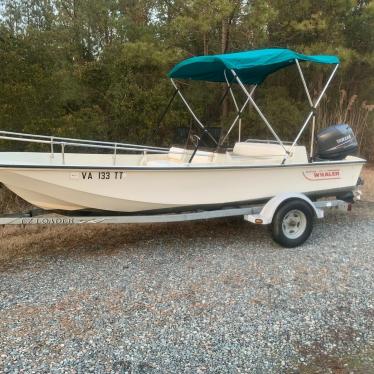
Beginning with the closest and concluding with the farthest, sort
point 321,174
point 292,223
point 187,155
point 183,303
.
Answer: point 183,303 → point 292,223 → point 321,174 → point 187,155

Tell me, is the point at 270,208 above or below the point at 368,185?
above

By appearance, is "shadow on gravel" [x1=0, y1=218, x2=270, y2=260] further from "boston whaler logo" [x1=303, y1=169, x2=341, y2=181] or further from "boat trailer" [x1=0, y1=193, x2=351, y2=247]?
"boston whaler logo" [x1=303, y1=169, x2=341, y2=181]

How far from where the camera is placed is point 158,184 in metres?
4.39

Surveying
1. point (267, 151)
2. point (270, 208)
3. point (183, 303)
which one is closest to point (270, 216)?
point (270, 208)

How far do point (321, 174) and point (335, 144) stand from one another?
1.90 feet

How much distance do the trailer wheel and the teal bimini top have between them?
1671mm

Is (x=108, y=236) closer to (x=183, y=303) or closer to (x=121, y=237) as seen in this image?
(x=121, y=237)

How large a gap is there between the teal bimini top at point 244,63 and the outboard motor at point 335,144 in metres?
0.95

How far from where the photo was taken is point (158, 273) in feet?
13.7

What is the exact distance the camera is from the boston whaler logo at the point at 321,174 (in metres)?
5.22

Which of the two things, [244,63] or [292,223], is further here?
[292,223]

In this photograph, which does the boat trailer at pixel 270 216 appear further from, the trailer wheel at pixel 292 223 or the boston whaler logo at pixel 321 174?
the boston whaler logo at pixel 321 174

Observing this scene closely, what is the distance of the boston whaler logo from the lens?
17.1 ft

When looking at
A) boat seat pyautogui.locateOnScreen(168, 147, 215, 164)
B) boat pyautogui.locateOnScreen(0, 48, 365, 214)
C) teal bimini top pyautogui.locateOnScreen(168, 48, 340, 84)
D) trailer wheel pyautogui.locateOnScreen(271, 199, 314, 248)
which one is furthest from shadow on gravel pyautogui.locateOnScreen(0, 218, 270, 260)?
teal bimini top pyautogui.locateOnScreen(168, 48, 340, 84)
